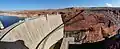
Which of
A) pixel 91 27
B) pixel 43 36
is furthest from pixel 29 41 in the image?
pixel 91 27

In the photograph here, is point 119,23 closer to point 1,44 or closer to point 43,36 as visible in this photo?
point 43,36

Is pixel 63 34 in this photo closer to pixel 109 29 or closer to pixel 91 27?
pixel 91 27

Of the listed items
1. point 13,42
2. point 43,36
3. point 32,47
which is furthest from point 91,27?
point 13,42

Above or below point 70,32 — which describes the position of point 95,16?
above

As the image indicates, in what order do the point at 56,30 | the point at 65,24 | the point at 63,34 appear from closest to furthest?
the point at 56,30 < the point at 63,34 < the point at 65,24

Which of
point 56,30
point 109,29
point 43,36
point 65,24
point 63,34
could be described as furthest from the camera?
point 109,29

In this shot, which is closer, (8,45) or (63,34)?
(8,45)
